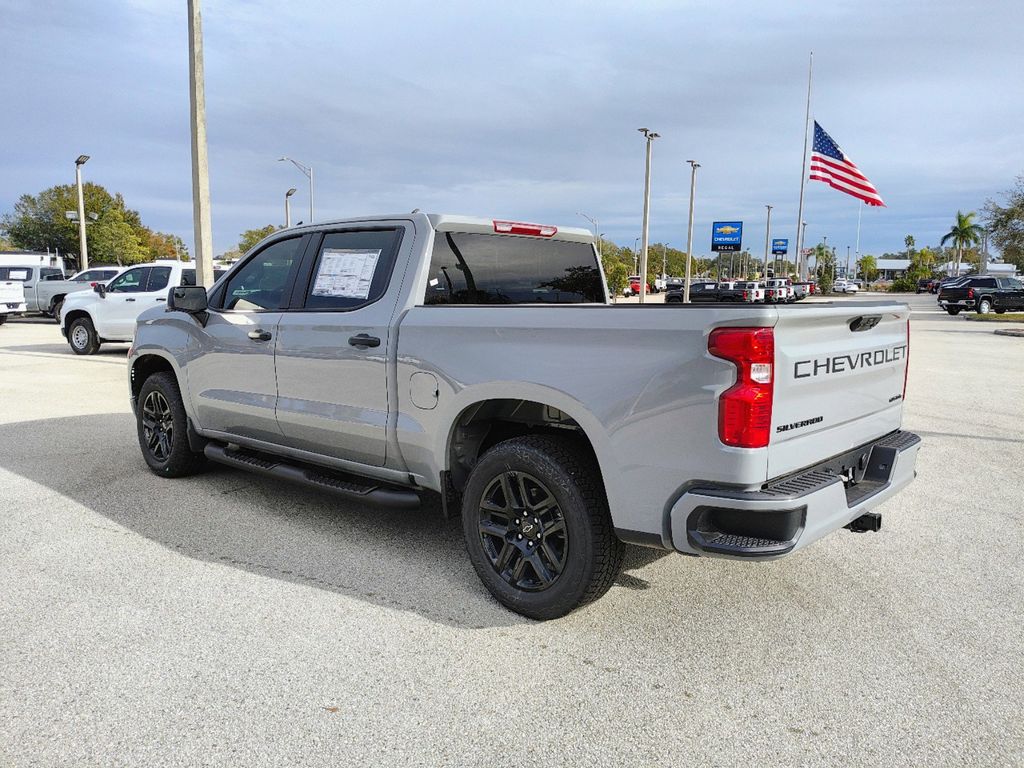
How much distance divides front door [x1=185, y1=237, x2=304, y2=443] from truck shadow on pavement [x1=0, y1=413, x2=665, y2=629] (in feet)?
1.88

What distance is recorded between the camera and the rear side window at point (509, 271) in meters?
4.29

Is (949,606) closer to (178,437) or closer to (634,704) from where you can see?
(634,704)

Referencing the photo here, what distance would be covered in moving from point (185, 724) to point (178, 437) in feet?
11.1

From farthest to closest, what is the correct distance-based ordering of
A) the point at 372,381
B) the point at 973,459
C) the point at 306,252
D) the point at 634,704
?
1. the point at 973,459
2. the point at 306,252
3. the point at 372,381
4. the point at 634,704

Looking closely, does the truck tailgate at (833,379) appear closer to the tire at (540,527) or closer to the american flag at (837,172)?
the tire at (540,527)

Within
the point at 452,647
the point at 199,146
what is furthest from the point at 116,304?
the point at 452,647

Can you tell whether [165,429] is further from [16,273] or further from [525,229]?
[16,273]

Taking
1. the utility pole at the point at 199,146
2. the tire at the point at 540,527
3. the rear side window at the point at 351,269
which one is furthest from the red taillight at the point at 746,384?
the utility pole at the point at 199,146

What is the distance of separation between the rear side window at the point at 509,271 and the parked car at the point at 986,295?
3601cm

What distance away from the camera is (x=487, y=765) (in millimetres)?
2533

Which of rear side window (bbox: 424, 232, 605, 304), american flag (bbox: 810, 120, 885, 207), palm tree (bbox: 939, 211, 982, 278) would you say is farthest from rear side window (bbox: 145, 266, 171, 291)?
palm tree (bbox: 939, 211, 982, 278)

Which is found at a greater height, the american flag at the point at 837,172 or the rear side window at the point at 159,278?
the american flag at the point at 837,172

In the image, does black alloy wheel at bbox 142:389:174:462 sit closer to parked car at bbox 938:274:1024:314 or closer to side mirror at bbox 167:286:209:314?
side mirror at bbox 167:286:209:314

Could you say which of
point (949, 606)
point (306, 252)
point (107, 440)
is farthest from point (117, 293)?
point (949, 606)
